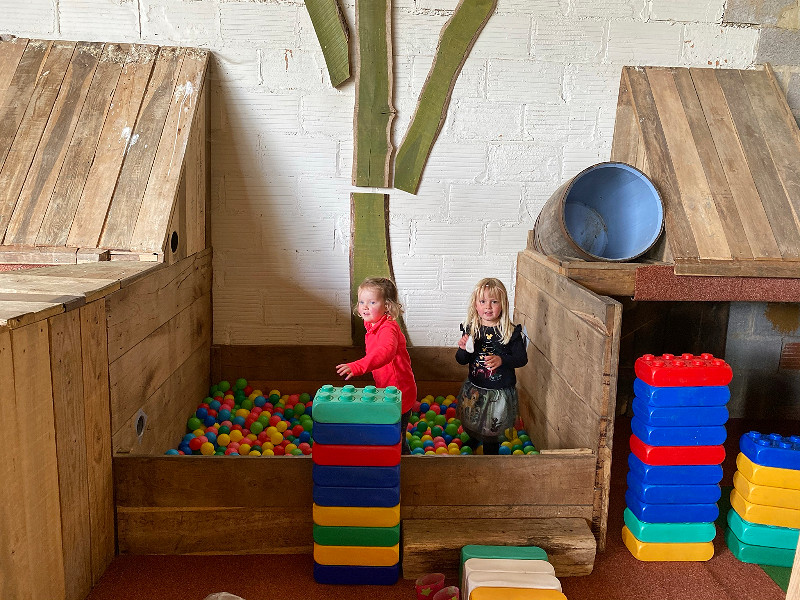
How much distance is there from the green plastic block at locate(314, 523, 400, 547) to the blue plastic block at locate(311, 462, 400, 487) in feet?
0.50

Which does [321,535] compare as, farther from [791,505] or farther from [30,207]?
[30,207]

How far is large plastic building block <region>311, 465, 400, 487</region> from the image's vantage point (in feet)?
7.29

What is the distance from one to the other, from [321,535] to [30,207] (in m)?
1.97

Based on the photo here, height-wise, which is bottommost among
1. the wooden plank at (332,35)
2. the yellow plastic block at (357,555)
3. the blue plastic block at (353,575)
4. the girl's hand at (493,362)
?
the blue plastic block at (353,575)

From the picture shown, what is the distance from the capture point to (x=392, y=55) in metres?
3.59

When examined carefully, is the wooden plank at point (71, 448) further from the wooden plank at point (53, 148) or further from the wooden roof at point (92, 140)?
the wooden plank at point (53, 148)

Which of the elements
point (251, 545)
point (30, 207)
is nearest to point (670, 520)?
point (251, 545)

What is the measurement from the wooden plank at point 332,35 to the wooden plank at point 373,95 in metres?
0.07

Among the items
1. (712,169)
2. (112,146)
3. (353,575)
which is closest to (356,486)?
(353,575)

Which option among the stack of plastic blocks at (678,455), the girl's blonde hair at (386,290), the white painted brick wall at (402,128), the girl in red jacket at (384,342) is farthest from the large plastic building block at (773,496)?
the white painted brick wall at (402,128)

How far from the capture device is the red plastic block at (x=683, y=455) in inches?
95.3

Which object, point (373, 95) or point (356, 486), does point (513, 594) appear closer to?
point (356, 486)

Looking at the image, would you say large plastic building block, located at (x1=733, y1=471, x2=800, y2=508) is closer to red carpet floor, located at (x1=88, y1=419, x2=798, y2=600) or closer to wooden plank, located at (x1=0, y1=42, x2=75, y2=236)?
red carpet floor, located at (x1=88, y1=419, x2=798, y2=600)

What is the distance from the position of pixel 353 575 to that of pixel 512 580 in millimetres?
583
